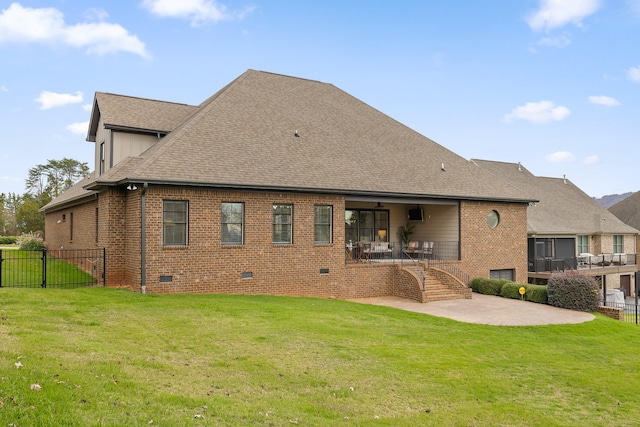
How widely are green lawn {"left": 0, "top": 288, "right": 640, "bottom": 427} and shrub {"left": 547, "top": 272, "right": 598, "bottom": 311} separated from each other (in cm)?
→ 437

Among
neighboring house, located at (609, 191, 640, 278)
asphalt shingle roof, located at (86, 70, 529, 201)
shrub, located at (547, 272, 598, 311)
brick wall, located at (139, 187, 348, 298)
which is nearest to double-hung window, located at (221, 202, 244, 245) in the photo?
brick wall, located at (139, 187, 348, 298)

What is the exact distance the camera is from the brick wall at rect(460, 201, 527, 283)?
2123cm

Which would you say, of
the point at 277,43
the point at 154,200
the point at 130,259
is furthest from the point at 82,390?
the point at 277,43

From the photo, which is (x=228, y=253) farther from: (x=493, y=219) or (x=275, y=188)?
(x=493, y=219)

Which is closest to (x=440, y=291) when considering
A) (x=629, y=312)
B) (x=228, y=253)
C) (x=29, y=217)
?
(x=228, y=253)

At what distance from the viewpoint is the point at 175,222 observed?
15031 mm

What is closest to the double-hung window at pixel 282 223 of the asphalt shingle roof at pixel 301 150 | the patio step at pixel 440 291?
the asphalt shingle roof at pixel 301 150

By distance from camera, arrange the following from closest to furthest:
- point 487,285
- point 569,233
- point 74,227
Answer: point 487,285
point 74,227
point 569,233

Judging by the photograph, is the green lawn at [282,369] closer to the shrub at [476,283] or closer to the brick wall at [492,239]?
the shrub at [476,283]

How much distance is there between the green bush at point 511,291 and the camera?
739 inches

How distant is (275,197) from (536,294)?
439 inches

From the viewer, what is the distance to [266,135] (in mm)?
18766

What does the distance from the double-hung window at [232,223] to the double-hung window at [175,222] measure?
51.6 inches

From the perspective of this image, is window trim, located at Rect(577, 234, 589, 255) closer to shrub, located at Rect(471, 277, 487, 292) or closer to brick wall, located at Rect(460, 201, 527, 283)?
brick wall, located at Rect(460, 201, 527, 283)
